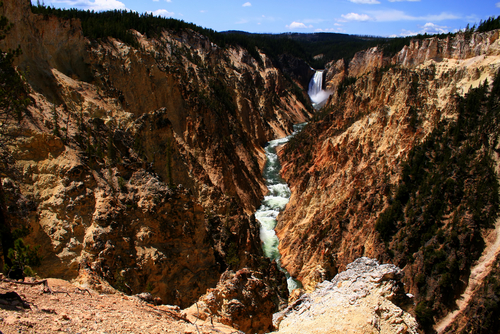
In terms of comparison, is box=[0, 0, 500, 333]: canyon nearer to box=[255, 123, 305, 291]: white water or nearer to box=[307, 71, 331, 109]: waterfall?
box=[255, 123, 305, 291]: white water

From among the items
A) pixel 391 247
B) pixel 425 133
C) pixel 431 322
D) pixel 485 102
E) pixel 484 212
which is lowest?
pixel 431 322

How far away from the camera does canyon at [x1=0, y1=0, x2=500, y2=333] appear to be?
12.8 metres

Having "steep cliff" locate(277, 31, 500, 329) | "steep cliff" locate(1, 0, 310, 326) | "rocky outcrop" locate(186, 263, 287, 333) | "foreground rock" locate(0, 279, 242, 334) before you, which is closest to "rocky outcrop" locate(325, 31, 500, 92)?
"steep cliff" locate(277, 31, 500, 329)

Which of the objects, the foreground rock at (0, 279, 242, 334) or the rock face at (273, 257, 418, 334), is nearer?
the foreground rock at (0, 279, 242, 334)

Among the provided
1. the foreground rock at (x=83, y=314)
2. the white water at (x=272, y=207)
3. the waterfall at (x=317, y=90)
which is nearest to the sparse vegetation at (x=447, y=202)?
the white water at (x=272, y=207)

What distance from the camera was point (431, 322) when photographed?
18.8 m

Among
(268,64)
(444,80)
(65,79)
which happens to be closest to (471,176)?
(444,80)

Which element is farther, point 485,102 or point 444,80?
point 444,80

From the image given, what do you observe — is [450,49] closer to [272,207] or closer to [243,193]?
[272,207]

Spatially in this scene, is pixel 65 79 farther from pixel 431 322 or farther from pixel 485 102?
pixel 485 102

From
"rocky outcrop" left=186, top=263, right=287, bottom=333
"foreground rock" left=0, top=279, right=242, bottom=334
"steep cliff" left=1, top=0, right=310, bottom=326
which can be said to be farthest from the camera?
"steep cliff" left=1, top=0, right=310, bottom=326

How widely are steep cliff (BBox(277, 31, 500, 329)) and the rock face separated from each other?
117 inches

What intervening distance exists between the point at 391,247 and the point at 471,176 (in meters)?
7.16

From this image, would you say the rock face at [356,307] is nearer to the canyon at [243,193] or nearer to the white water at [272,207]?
the canyon at [243,193]
